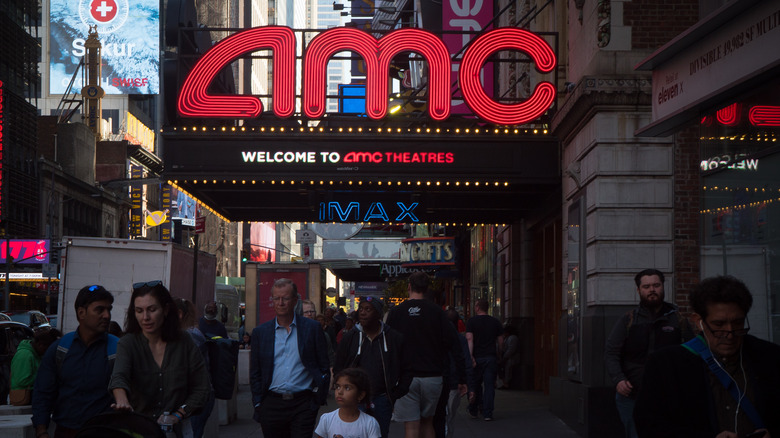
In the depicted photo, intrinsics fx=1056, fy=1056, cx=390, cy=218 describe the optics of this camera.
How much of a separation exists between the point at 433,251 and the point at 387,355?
97.4 feet

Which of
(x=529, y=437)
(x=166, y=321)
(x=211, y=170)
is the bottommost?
(x=529, y=437)

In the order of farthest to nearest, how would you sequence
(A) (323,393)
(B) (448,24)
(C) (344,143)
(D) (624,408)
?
(B) (448,24) → (C) (344,143) → (D) (624,408) → (A) (323,393)

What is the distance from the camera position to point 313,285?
32.2 meters

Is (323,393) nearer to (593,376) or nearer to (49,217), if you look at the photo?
(593,376)

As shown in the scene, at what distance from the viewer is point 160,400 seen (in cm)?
668

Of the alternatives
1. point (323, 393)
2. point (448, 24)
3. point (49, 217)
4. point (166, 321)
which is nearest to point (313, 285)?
point (448, 24)

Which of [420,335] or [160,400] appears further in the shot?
[420,335]

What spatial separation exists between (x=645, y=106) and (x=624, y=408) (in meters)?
5.81

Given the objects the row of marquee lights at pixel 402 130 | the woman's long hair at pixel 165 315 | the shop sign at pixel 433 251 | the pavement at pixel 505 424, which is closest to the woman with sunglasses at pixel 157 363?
the woman's long hair at pixel 165 315

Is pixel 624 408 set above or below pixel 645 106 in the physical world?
below

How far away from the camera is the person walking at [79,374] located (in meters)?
7.03

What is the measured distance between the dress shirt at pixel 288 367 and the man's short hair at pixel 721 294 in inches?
189

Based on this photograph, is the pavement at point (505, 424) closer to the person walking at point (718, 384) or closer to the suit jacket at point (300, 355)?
the suit jacket at point (300, 355)

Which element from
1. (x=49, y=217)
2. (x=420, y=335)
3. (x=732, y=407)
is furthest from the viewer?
(x=49, y=217)
